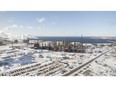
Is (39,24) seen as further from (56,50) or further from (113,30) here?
(113,30)

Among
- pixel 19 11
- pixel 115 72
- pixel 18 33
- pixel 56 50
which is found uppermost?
pixel 19 11

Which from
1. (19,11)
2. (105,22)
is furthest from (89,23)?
(19,11)

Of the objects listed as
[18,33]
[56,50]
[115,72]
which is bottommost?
[115,72]
